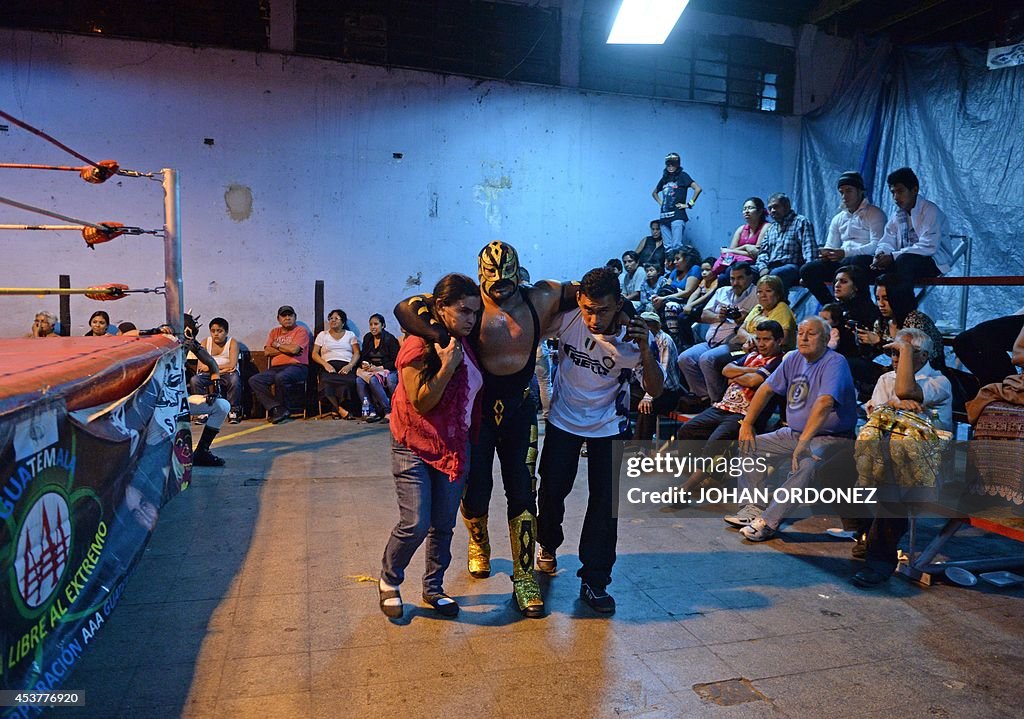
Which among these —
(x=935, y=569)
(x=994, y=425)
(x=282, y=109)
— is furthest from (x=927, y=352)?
(x=282, y=109)

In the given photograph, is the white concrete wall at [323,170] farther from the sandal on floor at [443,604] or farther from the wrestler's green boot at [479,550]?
the sandal on floor at [443,604]

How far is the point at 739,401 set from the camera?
5262 millimetres

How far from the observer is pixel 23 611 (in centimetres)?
206

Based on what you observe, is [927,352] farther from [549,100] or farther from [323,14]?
[323,14]

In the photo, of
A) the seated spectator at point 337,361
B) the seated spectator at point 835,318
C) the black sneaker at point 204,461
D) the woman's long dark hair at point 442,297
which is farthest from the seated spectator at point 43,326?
the seated spectator at point 835,318

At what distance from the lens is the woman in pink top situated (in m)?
2.87

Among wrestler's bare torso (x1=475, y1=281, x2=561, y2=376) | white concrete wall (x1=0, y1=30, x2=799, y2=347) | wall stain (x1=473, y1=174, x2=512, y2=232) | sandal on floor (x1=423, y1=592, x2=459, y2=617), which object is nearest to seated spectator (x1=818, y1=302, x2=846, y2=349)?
wrestler's bare torso (x1=475, y1=281, x2=561, y2=376)

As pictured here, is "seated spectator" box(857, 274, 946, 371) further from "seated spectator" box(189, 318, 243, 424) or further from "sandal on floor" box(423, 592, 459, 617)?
"seated spectator" box(189, 318, 243, 424)

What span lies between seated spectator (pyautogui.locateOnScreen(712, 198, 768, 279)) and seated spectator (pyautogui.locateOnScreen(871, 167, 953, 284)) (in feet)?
5.78

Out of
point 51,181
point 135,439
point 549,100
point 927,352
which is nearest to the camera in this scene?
point 135,439

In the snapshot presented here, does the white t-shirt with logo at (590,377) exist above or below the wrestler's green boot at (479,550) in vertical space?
above

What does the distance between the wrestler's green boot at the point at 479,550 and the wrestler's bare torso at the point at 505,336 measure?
820 mm

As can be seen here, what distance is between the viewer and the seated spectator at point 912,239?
560 centimetres

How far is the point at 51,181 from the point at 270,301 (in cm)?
293
